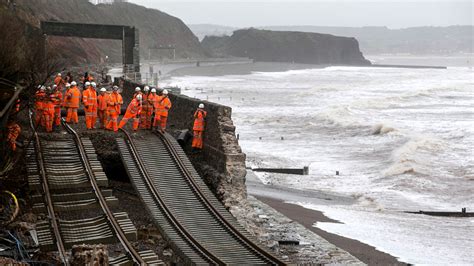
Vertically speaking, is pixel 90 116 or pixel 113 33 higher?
pixel 113 33

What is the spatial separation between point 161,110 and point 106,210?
4847 millimetres

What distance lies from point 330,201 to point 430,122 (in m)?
27.1

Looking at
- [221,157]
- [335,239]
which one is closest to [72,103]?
[221,157]

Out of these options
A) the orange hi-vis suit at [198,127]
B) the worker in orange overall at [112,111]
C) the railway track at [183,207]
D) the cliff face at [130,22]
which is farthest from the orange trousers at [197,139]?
the cliff face at [130,22]

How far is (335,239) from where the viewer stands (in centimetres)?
1634

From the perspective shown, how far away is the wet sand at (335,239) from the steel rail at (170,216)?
4546 mm

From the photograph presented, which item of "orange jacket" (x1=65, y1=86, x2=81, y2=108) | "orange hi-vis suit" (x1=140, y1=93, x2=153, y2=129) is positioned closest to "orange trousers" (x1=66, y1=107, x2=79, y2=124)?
"orange jacket" (x1=65, y1=86, x2=81, y2=108)

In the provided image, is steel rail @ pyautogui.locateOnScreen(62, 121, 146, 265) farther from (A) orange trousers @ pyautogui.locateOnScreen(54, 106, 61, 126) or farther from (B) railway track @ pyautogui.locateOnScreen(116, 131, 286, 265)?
(B) railway track @ pyautogui.locateOnScreen(116, 131, 286, 265)

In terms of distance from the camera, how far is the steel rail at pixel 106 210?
1017 cm

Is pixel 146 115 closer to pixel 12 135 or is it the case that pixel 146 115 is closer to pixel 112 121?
pixel 112 121

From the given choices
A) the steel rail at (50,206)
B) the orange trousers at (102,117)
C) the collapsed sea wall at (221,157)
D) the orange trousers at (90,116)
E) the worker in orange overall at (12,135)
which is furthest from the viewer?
the orange trousers at (102,117)

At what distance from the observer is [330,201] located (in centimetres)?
2323

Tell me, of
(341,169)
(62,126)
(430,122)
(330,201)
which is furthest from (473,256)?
(430,122)

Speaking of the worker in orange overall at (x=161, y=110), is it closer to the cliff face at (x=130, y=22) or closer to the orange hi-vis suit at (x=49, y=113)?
the orange hi-vis suit at (x=49, y=113)
